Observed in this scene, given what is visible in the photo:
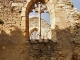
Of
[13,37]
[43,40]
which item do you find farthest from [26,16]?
[43,40]

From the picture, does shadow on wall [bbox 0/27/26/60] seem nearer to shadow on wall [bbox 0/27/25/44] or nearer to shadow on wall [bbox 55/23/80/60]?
shadow on wall [bbox 0/27/25/44]

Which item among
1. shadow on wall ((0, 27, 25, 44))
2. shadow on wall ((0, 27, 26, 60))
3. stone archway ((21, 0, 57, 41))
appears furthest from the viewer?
stone archway ((21, 0, 57, 41))

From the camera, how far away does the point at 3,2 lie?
873 centimetres

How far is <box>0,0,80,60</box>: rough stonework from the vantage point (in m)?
8.17

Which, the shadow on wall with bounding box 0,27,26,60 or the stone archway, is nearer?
the shadow on wall with bounding box 0,27,26,60

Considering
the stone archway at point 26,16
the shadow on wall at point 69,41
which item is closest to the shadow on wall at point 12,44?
the stone archway at point 26,16

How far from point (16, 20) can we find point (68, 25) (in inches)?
74.9

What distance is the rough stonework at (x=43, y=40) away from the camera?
8.17m

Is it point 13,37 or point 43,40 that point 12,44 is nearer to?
point 13,37

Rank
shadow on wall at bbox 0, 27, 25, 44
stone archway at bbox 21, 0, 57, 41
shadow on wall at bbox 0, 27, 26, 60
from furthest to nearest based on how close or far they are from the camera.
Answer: stone archway at bbox 21, 0, 57, 41, shadow on wall at bbox 0, 27, 25, 44, shadow on wall at bbox 0, 27, 26, 60

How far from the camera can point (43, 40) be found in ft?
27.5

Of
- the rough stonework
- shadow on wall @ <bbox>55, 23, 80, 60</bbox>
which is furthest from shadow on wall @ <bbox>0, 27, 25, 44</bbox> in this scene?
shadow on wall @ <bbox>55, 23, 80, 60</bbox>

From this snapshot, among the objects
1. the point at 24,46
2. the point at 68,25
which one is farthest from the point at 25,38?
the point at 68,25

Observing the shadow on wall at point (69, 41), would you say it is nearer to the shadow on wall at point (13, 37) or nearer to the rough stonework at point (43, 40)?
the rough stonework at point (43, 40)
